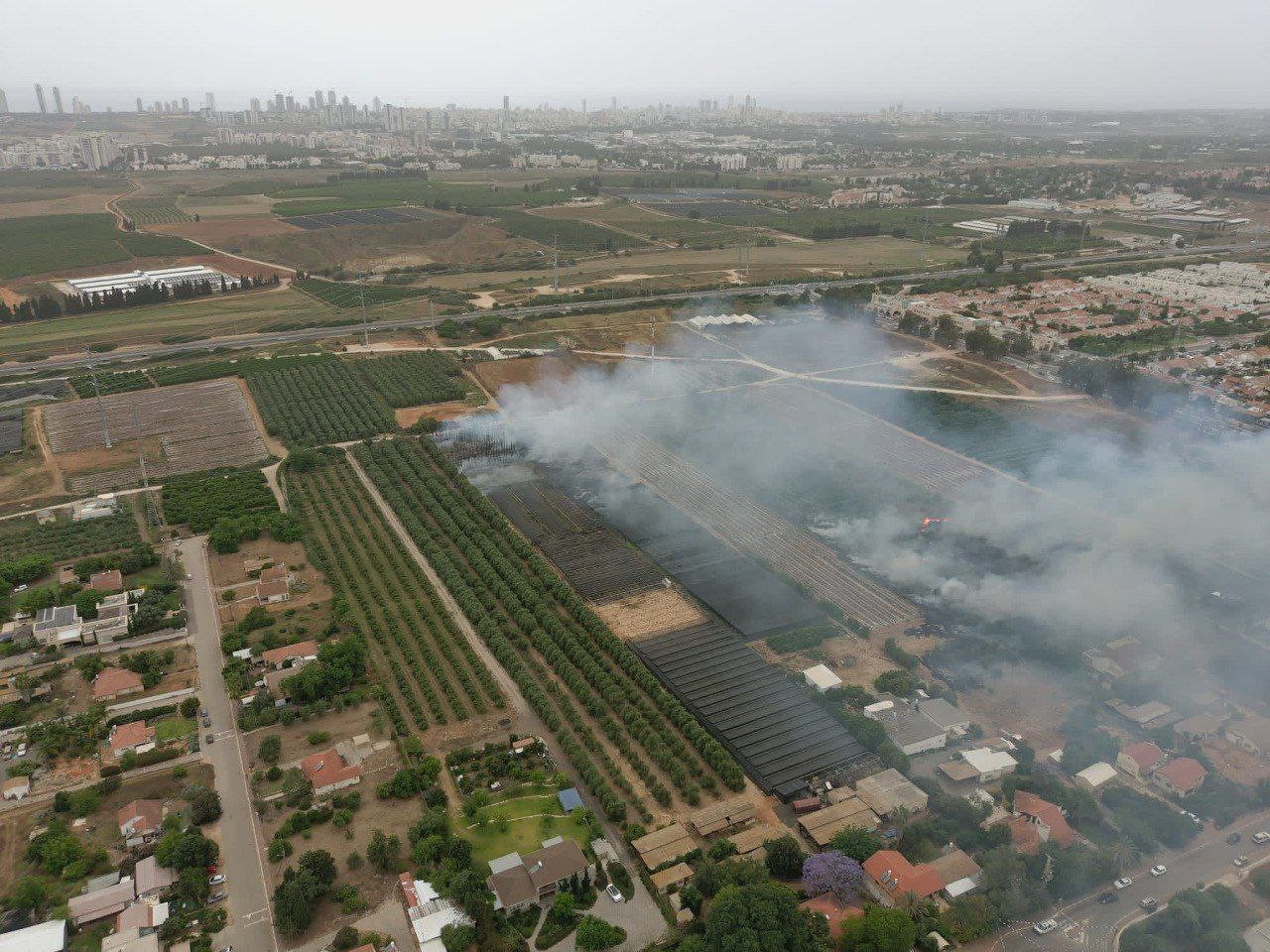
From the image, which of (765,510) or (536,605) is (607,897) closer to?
(536,605)

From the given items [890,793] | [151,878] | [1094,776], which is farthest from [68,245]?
[1094,776]

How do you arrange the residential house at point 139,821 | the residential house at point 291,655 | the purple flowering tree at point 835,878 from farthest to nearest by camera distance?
1. the residential house at point 291,655
2. the residential house at point 139,821
3. the purple flowering tree at point 835,878

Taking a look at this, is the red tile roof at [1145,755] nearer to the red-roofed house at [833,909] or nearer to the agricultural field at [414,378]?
the red-roofed house at [833,909]

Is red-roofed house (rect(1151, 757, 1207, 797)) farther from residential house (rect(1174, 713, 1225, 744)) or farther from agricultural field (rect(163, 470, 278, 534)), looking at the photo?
agricultural field (rect(163, 470, 278, 534))

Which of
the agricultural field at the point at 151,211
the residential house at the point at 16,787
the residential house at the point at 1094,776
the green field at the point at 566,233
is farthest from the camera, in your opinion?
the agricultural field at the point at 151,211

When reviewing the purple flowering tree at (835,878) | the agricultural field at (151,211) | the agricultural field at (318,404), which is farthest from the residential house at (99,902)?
the agricultural field at (151,211)

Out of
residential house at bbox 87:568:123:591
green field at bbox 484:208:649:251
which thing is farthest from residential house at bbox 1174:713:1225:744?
green field at bbox 484:208:649:251

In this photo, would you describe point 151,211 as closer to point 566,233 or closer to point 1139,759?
point 566,233
